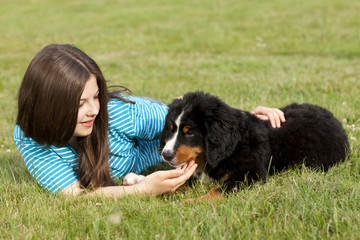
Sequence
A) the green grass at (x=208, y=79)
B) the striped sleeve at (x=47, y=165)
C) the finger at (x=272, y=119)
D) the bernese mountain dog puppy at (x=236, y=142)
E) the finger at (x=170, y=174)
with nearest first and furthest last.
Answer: the green grass at (x=208, y=79) < the finger at (x=170, y=174) < the bernese mountain dog puppy at (x=236, y=142) < the striped sleeve at (x=47, y=165) < the finger at (x=272, y=119)

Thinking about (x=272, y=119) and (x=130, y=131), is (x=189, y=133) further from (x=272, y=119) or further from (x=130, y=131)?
(x=272, y=119)

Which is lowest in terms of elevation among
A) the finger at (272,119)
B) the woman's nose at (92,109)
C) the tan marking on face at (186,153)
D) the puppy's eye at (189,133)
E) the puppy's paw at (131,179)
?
the puppy's paw at (131,179)

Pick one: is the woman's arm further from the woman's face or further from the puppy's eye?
the woman's face

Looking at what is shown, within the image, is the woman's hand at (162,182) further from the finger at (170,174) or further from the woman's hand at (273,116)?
the woman's hand at (273,116)

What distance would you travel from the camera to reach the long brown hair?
304cm

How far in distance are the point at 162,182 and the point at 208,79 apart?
5168 mm

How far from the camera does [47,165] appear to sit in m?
3.29

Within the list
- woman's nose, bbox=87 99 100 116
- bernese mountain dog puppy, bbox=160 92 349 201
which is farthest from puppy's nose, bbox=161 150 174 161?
woman's nose, bbox=87 99 100 116

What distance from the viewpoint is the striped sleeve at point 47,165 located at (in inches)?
127

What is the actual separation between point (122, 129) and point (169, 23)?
460 inches

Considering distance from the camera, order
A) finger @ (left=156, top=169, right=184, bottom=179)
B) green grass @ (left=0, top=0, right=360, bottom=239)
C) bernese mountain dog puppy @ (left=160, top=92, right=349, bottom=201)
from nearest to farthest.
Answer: green grass @ (left=0, top=0, right=360, bottom=239), finger @ (left=156, top=169, right=184, bottom=179), bernese mountain dog puppy @ (left=160, top=92, right=349, bottom=201)

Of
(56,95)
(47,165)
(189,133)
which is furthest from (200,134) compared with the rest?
(47,165)

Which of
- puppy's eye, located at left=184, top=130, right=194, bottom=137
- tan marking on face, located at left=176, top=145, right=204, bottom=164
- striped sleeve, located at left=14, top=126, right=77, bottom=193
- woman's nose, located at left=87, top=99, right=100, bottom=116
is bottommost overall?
striped sleeve, located at left=14, top=126, right=77, bottom=193

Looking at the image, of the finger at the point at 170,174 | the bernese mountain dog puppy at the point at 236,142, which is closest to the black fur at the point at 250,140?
the bernese mountain dog puppy at the point at 236,142
